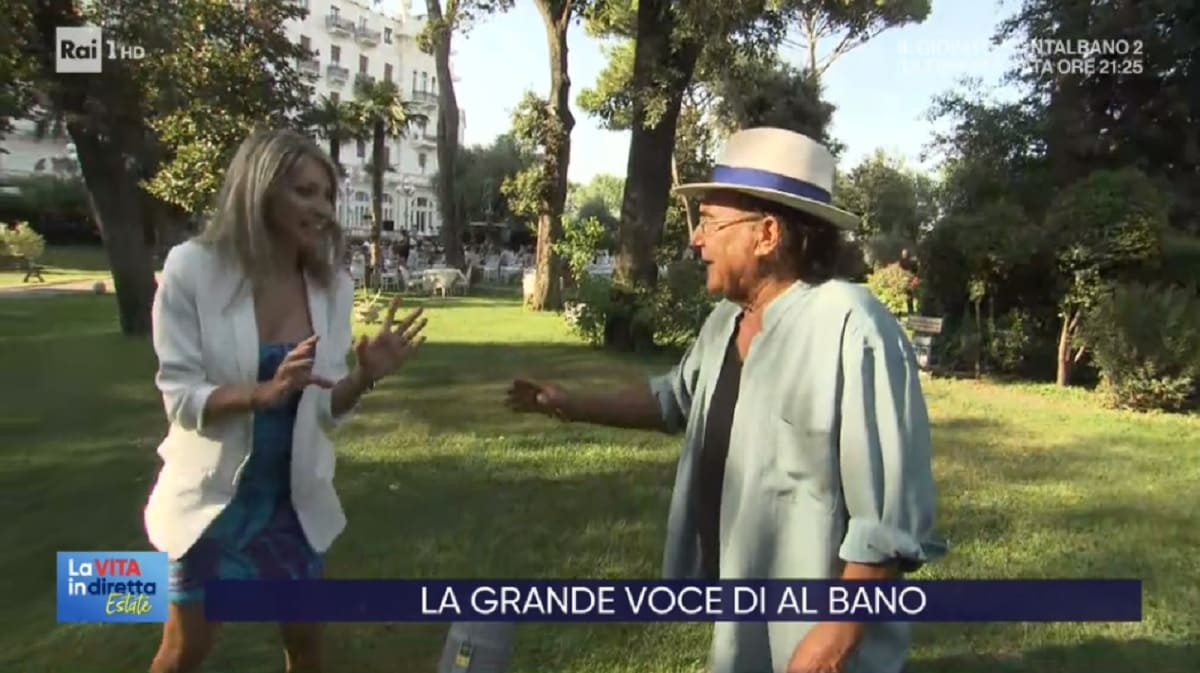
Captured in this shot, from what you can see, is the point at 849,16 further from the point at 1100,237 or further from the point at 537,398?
the point at 537,398

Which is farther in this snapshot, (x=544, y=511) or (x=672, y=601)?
(x=544, y=511)

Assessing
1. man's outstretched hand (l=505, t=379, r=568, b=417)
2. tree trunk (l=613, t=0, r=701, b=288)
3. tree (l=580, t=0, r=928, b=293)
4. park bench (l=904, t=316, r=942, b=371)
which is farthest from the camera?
park bench (l=904, t=316, r=942, b=371)

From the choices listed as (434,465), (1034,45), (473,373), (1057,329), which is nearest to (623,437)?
(434,465)

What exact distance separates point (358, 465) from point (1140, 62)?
9933mm

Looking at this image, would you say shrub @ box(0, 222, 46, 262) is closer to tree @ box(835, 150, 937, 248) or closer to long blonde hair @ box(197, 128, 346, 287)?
tree @ box(835, 150, 937, 248)

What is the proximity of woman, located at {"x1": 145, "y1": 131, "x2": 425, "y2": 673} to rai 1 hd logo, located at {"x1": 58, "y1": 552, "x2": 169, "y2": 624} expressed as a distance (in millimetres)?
1112

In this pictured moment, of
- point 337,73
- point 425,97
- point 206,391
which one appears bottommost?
point 206,391

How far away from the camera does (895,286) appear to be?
14.4 metres

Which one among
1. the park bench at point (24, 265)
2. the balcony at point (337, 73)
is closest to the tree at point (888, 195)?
the balcony at point (337, 73)

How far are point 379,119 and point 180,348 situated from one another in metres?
6.07

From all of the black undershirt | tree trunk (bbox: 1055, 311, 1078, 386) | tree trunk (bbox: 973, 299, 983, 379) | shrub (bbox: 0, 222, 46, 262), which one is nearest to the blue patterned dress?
the black undershirt

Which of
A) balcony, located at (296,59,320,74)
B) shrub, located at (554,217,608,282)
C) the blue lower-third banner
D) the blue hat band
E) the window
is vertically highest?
balcony, located at (296,59,320,74)

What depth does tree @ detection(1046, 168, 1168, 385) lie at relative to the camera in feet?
32.1

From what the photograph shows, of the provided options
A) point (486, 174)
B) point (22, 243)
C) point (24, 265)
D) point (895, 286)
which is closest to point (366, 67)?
point (895, 286)
